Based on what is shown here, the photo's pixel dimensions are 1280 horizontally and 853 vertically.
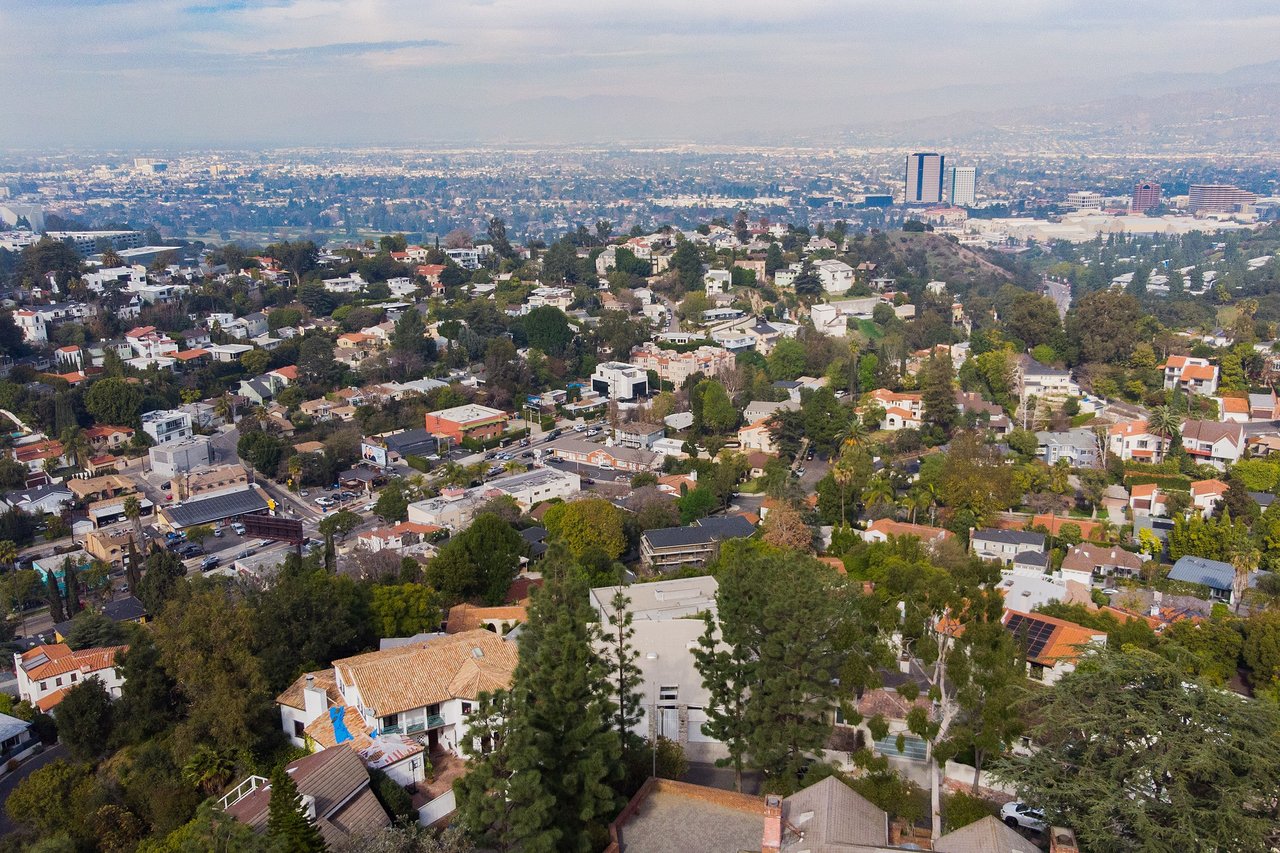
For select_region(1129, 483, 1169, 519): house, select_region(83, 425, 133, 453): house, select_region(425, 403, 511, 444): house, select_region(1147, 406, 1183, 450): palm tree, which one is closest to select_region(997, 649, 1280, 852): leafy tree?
select_region(1129, 483, 1169, 519): house

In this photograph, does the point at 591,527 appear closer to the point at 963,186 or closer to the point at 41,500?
the point at 41,500

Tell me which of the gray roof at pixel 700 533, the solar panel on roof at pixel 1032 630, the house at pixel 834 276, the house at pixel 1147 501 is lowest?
the gray roof at pixel 700 533

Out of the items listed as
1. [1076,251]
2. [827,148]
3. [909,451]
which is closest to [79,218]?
[1076,251]

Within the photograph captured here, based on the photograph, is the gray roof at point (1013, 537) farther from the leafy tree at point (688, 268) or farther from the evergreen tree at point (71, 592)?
the leafy tree at point (688, 268)

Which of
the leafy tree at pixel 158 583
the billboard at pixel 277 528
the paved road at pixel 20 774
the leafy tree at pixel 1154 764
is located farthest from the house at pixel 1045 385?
the paved road at pixel 20 774

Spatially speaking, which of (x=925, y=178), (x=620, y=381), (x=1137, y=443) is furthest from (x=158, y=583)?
(x=925, y=178)

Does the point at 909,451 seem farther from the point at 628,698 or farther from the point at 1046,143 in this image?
the point at 1046,143

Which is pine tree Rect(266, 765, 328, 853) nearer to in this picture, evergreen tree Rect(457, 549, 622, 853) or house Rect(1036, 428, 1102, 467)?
evergreen tree Rect(457, 549, 622, 853)
